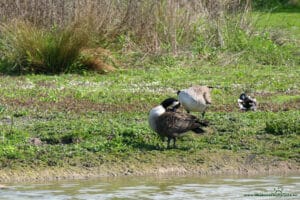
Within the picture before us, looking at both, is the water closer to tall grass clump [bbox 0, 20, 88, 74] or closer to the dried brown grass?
tall grass clump [bbox 0, 20, 88, 74]

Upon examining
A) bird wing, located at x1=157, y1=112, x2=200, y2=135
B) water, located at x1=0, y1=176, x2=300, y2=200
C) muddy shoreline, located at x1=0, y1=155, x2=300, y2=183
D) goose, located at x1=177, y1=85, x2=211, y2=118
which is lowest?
water, located at x1=0, y1=176, x2=300, y2=200

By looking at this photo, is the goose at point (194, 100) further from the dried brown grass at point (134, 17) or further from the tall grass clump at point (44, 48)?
the dried brown grass at point (134, 17)

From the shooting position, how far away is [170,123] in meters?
11.1

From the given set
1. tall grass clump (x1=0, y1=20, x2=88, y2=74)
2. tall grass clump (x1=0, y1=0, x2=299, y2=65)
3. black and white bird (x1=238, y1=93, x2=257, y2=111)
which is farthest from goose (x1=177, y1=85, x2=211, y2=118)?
tall grass clump (x1=0, y1=0, x2=299, y2=65)

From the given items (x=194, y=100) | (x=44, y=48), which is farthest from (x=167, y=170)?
(x=44, y=48)

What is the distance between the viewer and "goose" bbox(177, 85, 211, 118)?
495 inches

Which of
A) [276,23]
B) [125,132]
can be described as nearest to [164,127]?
[125,132]

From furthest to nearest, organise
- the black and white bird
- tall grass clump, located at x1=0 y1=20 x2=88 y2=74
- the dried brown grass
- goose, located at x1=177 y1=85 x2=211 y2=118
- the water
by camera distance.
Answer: the dried brown grass
tall grass clump, located at x1=0 y1=20 x2=88 y2=74
the black and white bird
goose, located at x1=177 y1=85 x2=211 y2=118
the water

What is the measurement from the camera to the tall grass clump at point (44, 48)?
674 inches

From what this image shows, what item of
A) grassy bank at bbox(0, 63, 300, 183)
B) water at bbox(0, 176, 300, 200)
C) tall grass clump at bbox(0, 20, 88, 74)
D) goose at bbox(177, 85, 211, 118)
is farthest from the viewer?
tall grass clump at bbox(0, 20, 88, 74)

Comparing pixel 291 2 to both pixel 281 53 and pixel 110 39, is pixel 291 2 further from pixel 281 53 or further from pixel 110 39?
pixel 110 39

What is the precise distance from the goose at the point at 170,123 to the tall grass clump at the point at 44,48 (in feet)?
20.1

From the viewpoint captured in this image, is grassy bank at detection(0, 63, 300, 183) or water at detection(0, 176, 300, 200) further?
grassy bank at detection(0, 63, 300, 183)

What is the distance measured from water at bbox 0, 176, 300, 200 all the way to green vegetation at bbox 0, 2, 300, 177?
51 cm
